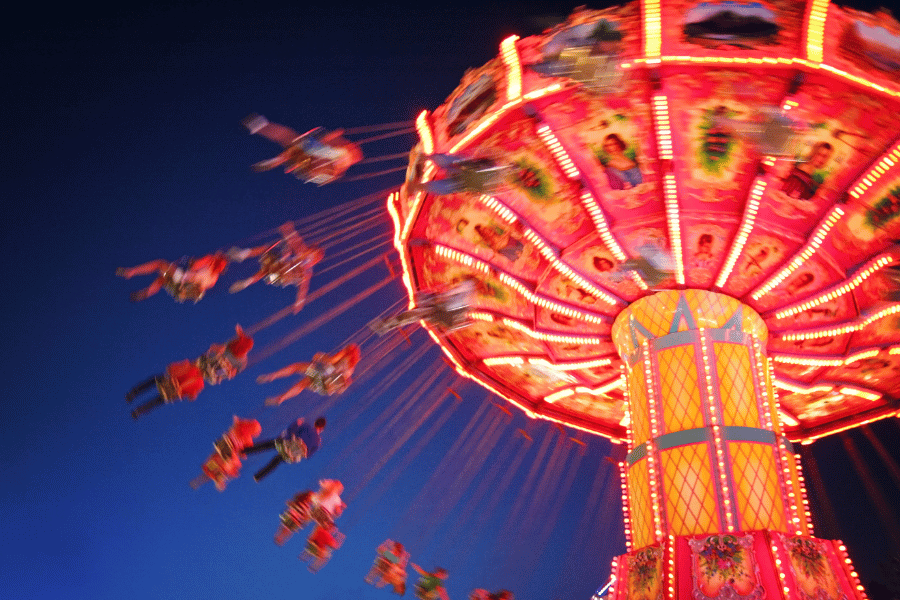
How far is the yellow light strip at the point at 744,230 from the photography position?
8435mm

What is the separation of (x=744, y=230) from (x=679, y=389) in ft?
6.71

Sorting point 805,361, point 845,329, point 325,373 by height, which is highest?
point 805,361

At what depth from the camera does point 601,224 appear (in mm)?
9109

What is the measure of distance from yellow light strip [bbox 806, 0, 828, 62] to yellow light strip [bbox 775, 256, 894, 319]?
3.06 m

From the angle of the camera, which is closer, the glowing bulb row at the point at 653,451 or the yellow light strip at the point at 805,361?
the glowing bulb row at the point at 653,451

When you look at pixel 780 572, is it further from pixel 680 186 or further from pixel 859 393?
pixel 859 393

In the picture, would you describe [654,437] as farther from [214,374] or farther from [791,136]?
[214,374]

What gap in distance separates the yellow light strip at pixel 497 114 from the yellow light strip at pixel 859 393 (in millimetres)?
7342

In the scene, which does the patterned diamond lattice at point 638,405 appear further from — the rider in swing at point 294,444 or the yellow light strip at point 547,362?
the rider in swing at point 294,444

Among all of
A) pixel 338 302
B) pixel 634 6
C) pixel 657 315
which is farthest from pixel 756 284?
pixel 338 302

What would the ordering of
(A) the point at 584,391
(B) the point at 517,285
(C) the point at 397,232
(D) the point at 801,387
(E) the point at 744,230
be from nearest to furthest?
(E) the point at 744,230 → (C) the point at 397,232 → (B) the point at 517,285 → (D) the point at 801,387 → (A) the point at 584,391

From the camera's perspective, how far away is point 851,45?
676cm

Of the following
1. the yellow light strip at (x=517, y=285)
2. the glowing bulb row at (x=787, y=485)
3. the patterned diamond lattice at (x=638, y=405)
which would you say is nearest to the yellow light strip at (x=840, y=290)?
the glowing bulb row at (x=787, y=485)

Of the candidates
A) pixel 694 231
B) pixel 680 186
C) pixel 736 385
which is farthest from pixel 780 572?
pixel 680 186
